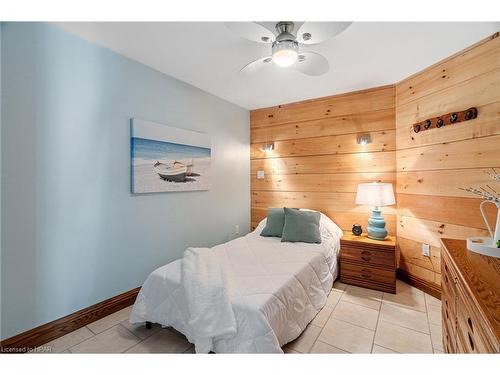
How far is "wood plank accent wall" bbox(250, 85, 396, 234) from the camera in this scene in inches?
109

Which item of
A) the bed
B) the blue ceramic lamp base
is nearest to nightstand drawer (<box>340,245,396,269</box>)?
the blue ceramic lamp base

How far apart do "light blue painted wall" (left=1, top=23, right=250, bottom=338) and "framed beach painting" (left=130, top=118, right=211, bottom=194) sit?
0.30 feet

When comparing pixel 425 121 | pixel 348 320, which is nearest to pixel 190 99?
pixel 425 121

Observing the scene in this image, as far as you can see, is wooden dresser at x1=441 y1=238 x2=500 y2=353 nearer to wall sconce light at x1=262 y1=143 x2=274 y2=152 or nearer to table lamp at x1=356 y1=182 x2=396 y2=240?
table lamp at x1=356 y1=182 x2=396 y2=240

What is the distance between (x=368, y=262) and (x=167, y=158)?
243cm

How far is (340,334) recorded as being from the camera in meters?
1.77

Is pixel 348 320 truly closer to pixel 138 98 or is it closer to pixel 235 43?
pixel 235 43

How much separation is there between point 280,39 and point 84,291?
2.41 metres

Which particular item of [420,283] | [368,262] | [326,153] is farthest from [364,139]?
[420,283]

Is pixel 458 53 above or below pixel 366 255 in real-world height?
above

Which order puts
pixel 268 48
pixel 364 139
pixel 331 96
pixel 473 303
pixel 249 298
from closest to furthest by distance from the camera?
1. pixel 473 303
2. pixel 249 298
3. pixel 268 48
4. pixel 364 139
5. pixel 331 96

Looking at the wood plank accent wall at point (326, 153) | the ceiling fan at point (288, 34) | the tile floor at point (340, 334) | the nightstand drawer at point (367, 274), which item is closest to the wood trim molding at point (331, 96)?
the wood plank accent wall at point (326, 153)

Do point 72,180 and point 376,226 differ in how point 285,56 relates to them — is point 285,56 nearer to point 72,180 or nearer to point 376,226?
point 72,180

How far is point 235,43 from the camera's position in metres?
1.88
